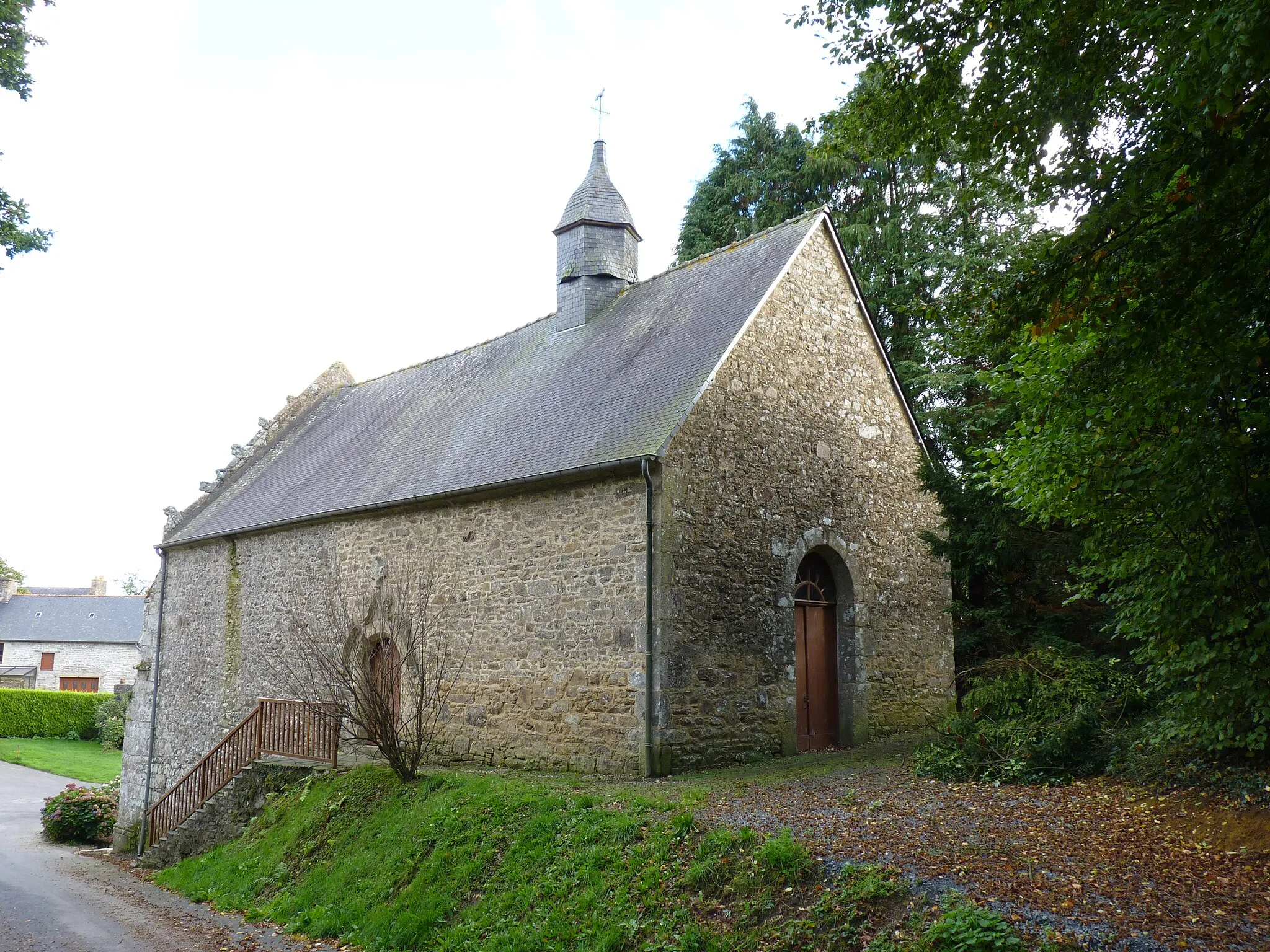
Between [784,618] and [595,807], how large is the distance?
4.20 meters

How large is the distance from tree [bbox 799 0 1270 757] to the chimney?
8.38 metres

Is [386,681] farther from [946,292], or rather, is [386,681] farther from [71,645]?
[71,645]

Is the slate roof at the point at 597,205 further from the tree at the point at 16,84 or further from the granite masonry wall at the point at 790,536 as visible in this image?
the tree at the point at 16,84

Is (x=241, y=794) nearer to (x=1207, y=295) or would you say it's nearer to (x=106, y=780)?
(x=1207, y=295)

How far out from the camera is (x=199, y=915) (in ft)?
33.2

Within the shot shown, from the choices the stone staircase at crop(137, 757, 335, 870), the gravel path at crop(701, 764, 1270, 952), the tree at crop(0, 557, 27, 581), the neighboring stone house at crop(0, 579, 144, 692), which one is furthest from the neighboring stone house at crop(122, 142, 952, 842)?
the tree at crop(0, 557, 27, 581)

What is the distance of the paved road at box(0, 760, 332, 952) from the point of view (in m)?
8.98

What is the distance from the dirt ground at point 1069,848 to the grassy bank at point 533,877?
0.41m

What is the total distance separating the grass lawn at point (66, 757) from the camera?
30.1m

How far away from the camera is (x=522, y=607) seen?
1160 cm

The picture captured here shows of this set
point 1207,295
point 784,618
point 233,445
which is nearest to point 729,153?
point 233,445

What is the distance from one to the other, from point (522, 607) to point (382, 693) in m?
1.95

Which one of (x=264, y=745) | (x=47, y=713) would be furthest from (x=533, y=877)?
(x=47, y=713)

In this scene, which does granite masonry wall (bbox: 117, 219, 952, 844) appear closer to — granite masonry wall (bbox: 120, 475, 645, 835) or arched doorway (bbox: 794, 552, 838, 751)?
granite masonry wall (bbox: 120, 475, 645, 835)
